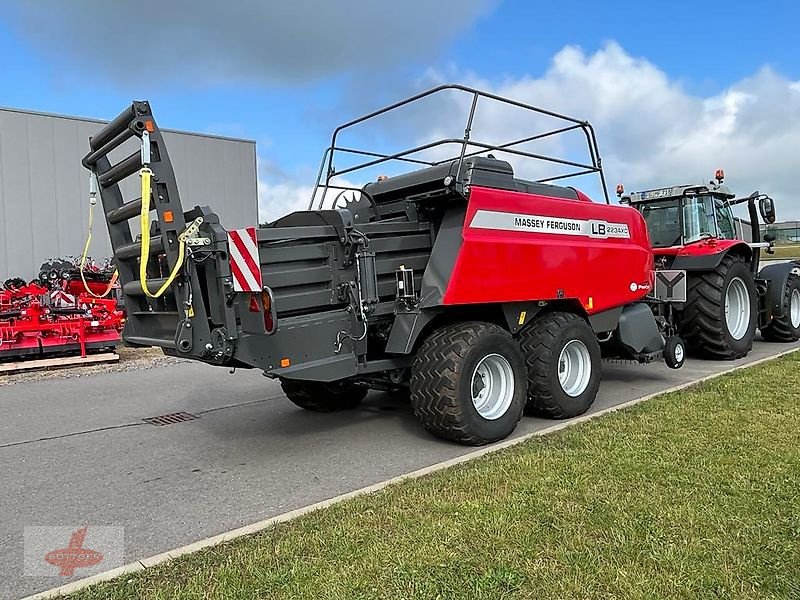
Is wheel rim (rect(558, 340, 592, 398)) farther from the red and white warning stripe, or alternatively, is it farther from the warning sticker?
the red and white warning stripe

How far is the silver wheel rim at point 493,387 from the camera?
5324 mm

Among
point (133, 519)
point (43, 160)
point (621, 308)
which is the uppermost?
point (43, 160)

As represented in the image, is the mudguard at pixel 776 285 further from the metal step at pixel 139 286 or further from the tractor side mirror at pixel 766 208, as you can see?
the metal step at pixel 139 286

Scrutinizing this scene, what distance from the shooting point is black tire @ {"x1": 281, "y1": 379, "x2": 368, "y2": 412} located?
6.29 meters

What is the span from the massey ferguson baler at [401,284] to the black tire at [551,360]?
12 mm

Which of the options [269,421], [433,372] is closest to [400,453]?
[433,372]

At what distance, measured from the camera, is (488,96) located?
5.41 metres

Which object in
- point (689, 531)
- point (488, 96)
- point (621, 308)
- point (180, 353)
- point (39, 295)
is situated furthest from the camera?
point (39, 295)

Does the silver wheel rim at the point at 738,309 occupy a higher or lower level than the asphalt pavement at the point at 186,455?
higher

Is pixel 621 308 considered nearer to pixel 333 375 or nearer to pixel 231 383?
pixel 333 375

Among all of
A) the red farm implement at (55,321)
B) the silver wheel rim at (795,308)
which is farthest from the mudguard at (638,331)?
the red farm implement at (55,321)

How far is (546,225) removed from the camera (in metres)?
5.75

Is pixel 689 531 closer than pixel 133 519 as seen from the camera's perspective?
Yes

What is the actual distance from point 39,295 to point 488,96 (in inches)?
338
